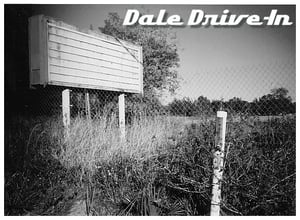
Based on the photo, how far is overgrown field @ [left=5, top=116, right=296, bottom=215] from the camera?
245 centimetres

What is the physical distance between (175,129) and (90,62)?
67.8 inches

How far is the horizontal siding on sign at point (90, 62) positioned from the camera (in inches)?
150

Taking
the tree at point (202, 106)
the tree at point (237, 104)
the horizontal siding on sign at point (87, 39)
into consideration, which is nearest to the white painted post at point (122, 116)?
the horizontal siding on sign at point (87, 39)

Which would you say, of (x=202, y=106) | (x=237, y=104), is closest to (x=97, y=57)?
(x=202, y=106)

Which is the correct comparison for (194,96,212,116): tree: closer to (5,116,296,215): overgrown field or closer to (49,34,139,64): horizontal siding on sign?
(5,116,296,215): overgrown field

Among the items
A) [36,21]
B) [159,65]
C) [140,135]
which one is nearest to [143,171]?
[140,135]

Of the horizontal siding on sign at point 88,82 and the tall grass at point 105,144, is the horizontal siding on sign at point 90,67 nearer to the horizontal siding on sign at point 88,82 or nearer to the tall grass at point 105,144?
the horizontal siding on sign at point 88,82

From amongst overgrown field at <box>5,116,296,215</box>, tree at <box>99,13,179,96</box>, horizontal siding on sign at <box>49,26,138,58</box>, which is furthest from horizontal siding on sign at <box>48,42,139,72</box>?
tree at <box>99,13,179,96</box>

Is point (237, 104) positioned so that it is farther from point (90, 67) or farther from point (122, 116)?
point (90, 67)

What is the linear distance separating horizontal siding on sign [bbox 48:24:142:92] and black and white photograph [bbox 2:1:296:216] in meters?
0.02

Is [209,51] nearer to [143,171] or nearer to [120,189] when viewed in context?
[143,171]

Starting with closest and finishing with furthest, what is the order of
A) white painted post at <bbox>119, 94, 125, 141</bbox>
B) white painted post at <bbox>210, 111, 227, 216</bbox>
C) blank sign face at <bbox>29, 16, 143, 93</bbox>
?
white painted post at <bbox>210, 111, 227, 216</bbox>
blank sign face at <bbox>29, 16, 143, 93</bbox>
white painted post at <bbox>119, 94, 125, 141</bbox>

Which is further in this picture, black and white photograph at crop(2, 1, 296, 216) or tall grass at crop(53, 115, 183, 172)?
tall grass at crop(53, 115, 183, 172)

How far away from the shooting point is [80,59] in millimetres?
4145
